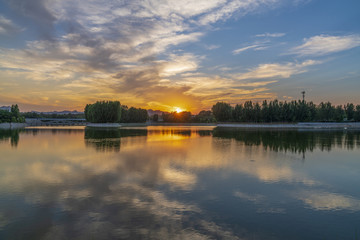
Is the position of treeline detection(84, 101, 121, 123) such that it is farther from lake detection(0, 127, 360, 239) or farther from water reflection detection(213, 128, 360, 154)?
lake detection(0, 127, 360, 239)

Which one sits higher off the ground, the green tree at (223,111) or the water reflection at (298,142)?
the green tree at (223,111)

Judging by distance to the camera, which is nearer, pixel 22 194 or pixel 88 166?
pixel 22 194

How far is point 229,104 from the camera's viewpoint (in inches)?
4776

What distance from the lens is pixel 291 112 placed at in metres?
98.7

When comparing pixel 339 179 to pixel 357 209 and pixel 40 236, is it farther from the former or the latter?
pixel 40 236

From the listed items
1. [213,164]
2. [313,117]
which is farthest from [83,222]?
[313,117]

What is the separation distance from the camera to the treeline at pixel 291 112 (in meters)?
99.4

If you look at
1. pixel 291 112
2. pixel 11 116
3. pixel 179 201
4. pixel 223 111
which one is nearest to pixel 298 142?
pixel 179 201

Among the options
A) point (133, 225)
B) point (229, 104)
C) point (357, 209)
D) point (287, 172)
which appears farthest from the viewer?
point (229, 104)

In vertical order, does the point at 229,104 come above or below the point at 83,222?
above

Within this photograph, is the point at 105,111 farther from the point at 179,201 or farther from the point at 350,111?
the point at 350,111

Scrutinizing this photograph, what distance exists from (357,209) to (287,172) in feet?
19.9

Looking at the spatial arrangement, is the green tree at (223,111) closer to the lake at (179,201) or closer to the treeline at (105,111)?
the treeline at (105,111)

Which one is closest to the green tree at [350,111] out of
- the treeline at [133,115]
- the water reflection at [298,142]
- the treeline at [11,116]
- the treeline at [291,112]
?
the treeline at [291,112]
